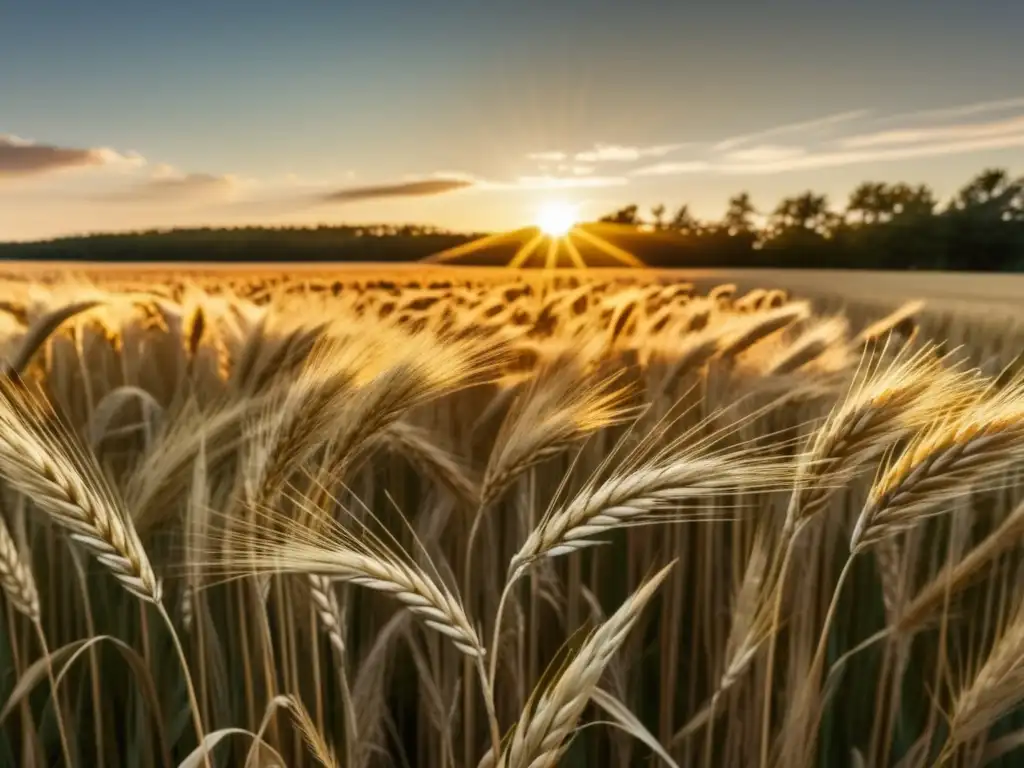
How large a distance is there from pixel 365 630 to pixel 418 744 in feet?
0.60

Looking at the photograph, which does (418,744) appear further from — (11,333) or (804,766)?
(11,333)

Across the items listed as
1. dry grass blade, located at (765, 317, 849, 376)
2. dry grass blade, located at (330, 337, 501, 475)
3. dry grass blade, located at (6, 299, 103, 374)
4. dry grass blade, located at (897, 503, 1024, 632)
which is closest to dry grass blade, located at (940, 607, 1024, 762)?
dry grass blade, located at (897, 503, 1024, 632)

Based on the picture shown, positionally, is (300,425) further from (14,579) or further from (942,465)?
(942,465)

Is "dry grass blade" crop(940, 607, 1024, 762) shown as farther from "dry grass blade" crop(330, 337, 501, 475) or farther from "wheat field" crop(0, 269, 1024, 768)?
"dry grass blade" crop(330, 337, 501, 475)

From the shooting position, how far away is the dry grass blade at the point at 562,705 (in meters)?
0.45

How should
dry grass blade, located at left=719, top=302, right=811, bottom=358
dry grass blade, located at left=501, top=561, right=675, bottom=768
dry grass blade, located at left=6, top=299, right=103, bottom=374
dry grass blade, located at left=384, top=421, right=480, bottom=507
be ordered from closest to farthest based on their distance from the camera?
dry grass blade, located at left=501, top=561, right=675, bottom=768 < dry grass blade, located at left=384, top=421, right=480, bottom=507 < dry grass blade, located at left=6, top=299, right=103, bottom=374 < dry grass blade, located at left=719, top=302, right=811, bottom=358

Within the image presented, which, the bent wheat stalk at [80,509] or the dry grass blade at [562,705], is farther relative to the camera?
the bent wheat stalk at [80,509]

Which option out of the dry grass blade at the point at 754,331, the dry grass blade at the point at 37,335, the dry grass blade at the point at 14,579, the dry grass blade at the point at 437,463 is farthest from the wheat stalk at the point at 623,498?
the dry grass blade at the point at 37,335

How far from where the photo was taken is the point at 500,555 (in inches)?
49.8

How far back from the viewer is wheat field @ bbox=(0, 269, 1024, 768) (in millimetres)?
598

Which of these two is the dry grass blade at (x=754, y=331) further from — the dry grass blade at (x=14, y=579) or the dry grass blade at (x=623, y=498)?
the dry grass blade at (x=14, y=579)

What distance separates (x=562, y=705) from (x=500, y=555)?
81 cm

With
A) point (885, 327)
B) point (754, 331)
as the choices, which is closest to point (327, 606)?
point (754, 331)

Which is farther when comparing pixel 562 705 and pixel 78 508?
pixel 78 508
